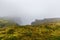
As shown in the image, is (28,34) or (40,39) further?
(28,34)

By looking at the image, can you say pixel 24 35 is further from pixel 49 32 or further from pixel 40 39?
pixel 49 32

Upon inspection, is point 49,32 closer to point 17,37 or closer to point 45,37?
point 45,37

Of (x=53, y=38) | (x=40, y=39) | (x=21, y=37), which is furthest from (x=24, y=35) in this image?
(x=53, y=38)

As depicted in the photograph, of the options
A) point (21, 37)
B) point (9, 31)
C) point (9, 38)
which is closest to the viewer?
point (9, 38)

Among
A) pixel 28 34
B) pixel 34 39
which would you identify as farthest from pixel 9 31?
pixel 34 39

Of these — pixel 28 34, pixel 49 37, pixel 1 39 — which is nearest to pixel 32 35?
pixel 28 34

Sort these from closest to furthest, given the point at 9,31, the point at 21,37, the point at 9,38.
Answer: the point at 9,38 → the point at 21,37 → the point at 9,31

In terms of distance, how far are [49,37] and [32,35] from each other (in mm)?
13005

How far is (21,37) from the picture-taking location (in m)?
129

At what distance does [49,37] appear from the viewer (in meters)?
134

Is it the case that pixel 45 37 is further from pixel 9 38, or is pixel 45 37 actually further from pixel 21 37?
pixel 9 38

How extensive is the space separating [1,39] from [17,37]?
37.0 ft

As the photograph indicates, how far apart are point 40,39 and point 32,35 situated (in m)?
7.84

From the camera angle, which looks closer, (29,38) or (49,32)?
(29,38)
